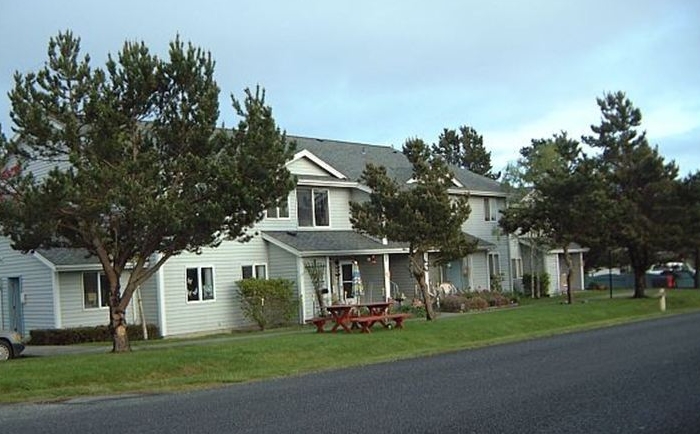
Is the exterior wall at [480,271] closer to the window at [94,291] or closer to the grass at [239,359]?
the grass at [239,359]

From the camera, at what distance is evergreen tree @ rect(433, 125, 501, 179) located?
8281 centimetres

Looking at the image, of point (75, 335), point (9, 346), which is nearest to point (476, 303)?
point (75, 335)

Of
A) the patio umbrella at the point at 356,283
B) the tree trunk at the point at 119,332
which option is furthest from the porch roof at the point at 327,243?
the tree trunk at the point at 119,332

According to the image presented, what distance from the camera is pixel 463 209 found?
25609mm

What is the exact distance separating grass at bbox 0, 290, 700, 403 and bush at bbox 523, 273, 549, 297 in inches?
642

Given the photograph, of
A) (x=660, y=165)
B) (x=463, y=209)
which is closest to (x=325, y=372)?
(x=463, y=209)

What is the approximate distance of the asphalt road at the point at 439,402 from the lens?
9.18 meters

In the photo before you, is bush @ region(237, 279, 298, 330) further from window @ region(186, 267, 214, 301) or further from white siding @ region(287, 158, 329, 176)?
white siding @ region(287, 158, 329, 176)

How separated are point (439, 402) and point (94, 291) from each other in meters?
19.9

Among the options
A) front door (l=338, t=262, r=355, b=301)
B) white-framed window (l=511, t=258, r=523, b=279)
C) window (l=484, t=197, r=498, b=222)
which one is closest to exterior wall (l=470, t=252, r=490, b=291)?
window (l=484, t=197, r=498, b=222)

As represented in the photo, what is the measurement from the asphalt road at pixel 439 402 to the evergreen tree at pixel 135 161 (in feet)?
16.1

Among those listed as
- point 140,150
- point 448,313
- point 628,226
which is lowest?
point 448,313

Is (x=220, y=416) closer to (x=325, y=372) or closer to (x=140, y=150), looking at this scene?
(x=325, y=372)

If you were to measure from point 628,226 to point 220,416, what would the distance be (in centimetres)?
2890
